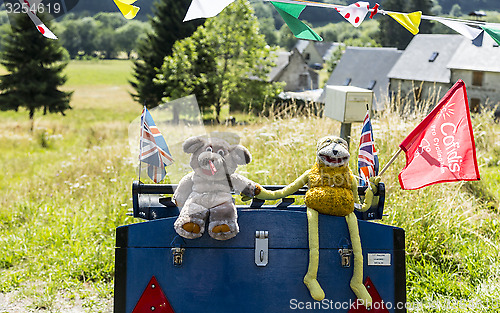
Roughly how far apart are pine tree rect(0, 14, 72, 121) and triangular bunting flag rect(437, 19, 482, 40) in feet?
101

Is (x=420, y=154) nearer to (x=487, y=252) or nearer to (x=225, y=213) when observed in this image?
(x=225, y=213)

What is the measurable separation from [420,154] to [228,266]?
147 cm

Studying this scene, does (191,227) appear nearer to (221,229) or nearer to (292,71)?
(221,229)

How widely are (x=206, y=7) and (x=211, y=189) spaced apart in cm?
Answer: 114

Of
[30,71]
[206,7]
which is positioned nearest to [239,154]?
[206,7]

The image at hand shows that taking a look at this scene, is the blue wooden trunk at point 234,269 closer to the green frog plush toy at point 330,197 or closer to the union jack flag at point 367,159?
the green frog plush toy at point 330,197

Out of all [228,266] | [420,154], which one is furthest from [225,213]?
[420,154]

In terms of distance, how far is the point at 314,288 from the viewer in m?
2.73

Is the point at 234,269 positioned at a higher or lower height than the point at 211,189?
lower

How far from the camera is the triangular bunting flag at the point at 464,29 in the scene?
A: 344 cm

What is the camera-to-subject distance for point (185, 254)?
2.79 m

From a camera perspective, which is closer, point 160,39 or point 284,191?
point 284,191

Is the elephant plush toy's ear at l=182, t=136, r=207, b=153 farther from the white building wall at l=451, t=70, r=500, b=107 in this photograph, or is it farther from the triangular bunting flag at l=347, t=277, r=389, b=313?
the white building wall at l=451, t=70, r=500, b=107

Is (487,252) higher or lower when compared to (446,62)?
lower
